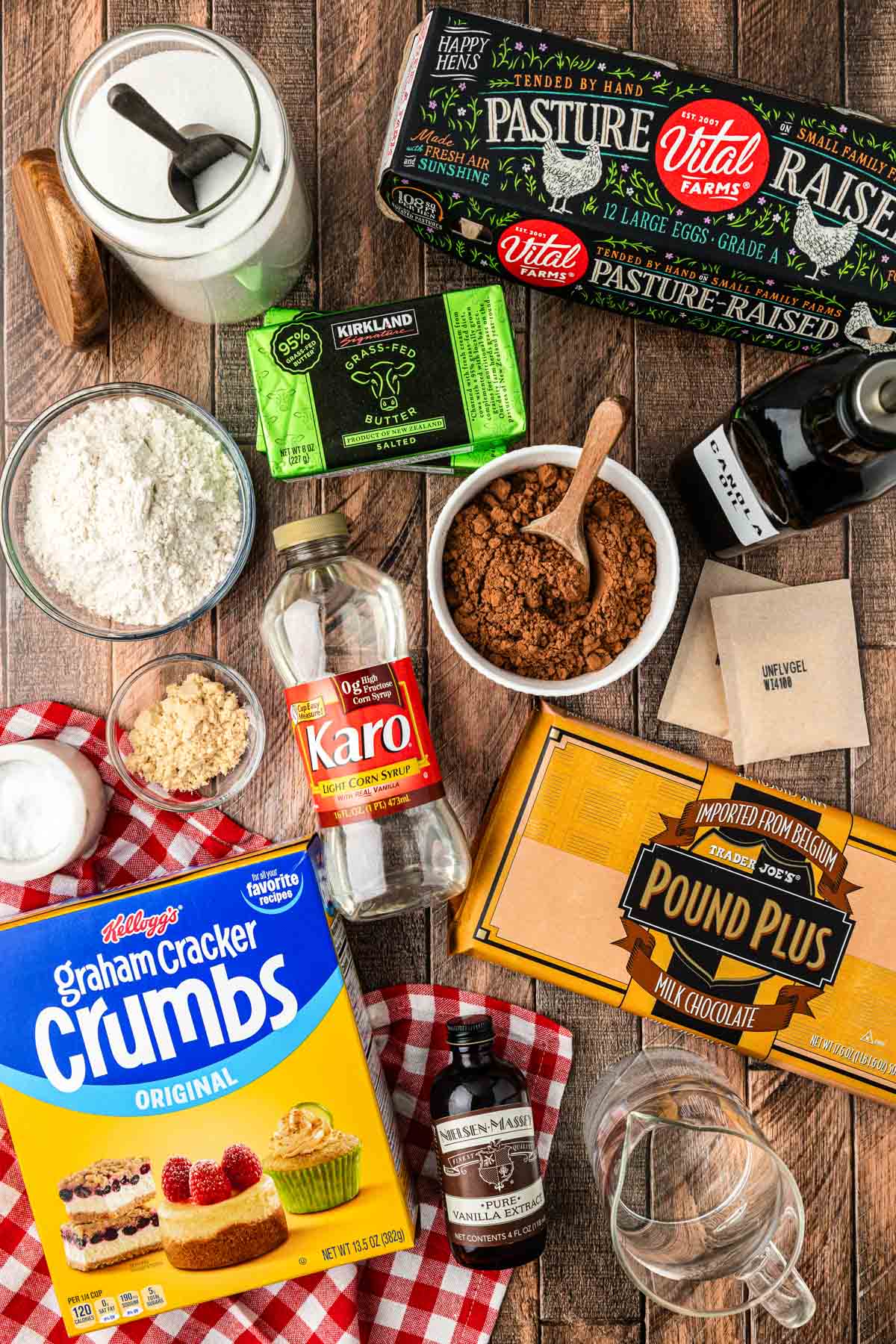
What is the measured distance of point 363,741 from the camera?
0.93 m

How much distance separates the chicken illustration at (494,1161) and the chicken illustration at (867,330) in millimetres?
878

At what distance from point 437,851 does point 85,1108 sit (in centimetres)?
44

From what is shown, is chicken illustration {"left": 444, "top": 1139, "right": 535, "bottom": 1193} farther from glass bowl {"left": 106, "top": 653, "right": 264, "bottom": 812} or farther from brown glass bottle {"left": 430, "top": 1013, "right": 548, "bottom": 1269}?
glass bowl {"left": 106, "top": 653, "right": 264, "bottom": 812}

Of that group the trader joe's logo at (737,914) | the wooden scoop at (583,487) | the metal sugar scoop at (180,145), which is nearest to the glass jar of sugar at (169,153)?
the metal sugar scoop at (180,145)

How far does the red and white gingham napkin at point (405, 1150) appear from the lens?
3.43ft

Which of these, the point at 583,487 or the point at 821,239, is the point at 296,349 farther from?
the point at 821,239

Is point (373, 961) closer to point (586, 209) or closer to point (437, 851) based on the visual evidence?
point (437, 851)

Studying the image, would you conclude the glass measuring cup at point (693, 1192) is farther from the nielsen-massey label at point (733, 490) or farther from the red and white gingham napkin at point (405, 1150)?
the nielsen-massey label at point (733, 490)

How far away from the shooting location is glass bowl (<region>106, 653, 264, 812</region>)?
3.46 ft

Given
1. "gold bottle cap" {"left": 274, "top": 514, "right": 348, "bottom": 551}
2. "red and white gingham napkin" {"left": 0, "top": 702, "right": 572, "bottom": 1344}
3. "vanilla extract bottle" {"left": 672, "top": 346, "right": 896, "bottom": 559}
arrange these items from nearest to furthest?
"vanilla extract bottle" {"left": 672, "top": 346, "right": 896, "bottom": 559} < "gold bottle cap" {"left": 274, "top": 514, "right": 348, "bottom": 551} < "red and white gingham napkin" {"left": 0, "top": 702, "right": 572, "bottom": 1344}

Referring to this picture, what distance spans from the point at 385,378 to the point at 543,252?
0.21 m

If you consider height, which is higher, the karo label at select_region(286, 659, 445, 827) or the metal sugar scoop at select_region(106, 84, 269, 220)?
the metal sugar scoop at select_region(106, 84, 269, 220)

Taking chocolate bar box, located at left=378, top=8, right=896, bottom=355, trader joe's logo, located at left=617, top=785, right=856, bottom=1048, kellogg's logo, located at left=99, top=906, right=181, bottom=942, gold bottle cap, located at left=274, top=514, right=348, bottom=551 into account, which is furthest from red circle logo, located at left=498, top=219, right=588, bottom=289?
kellogg's logo, located at left=99, top=906, right=181, bottom=942

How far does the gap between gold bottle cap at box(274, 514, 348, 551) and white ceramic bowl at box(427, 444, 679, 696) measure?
0.10 meters
